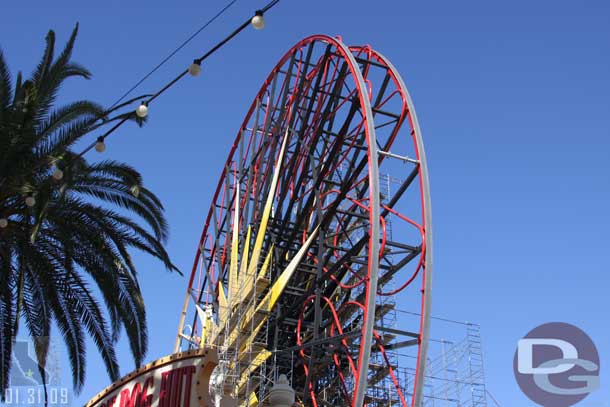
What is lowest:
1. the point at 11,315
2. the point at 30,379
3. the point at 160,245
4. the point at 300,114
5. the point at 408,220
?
the point at 30,379

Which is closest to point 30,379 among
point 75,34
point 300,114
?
point 75,34

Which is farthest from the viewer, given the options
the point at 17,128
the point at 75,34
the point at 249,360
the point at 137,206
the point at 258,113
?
the point at 258,113

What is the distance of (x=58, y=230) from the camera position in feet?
54.4

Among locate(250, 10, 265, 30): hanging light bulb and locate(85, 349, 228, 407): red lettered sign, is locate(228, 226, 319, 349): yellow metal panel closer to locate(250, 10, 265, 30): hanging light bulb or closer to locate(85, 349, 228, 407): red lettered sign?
locate(85, 349, 228, 407): red lettered sign

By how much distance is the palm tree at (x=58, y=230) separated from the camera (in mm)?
15930

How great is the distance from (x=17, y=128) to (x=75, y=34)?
2.39 m

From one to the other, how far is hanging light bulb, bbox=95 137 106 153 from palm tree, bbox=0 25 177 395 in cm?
165

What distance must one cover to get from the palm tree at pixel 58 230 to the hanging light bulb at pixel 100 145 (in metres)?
1.65

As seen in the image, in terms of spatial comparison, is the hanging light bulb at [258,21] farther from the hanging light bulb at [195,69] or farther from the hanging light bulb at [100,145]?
the hanging light bulb at [100,145]

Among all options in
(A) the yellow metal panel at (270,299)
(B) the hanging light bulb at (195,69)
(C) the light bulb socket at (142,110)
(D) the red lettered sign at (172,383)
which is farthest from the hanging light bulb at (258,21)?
(A) the yellow metal panel at (270,299)

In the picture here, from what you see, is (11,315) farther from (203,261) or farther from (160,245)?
(203,261)

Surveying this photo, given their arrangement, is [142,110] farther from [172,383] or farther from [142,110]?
[172,383]

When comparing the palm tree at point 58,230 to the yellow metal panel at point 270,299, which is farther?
the yellow metal panel at point 270,299

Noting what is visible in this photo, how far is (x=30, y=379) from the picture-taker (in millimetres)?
16578
